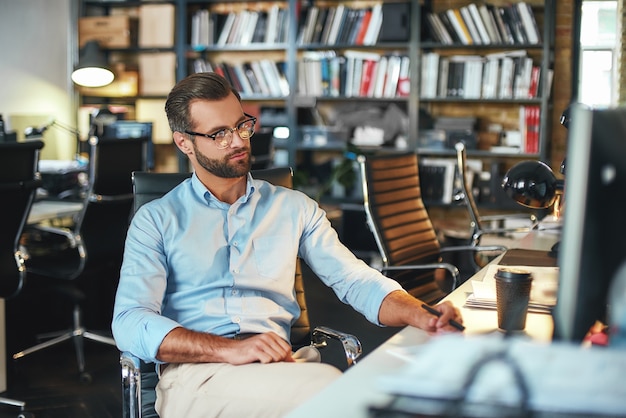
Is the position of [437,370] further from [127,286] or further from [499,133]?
[499,133]

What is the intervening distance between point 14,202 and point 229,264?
142 centimetres

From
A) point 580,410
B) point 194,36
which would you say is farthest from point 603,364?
point 194,36

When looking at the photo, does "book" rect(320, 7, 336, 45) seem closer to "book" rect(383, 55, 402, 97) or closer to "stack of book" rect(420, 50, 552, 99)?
"book" rect(383, 55, 402, 97)

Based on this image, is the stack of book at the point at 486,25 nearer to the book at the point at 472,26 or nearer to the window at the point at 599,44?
the book at the point at 472,26

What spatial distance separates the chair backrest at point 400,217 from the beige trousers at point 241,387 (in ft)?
4.85

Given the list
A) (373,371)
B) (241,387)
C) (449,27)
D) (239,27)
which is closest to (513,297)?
(373,371)

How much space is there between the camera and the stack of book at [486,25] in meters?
5.62

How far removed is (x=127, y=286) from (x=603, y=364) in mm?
1149

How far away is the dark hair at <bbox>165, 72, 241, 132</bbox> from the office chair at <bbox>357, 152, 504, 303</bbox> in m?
1.18

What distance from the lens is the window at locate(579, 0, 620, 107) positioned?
5.86 metres

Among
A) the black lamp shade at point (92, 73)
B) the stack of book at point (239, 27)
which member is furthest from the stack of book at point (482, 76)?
the black lamp shade at point (92, 73)

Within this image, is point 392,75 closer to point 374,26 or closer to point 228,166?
point 374,26

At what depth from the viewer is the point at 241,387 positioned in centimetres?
167

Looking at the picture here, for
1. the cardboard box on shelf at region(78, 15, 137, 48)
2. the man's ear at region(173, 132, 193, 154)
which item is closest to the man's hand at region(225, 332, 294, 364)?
the man's ear at region(173, 132, 193, 154)
